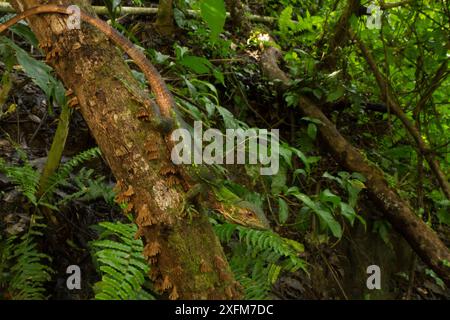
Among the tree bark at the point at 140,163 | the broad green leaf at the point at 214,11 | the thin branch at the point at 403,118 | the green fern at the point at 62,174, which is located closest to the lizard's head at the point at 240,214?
the tree bark at the point at 140,163

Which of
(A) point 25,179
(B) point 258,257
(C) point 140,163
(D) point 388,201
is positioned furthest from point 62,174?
(D) point 388,201

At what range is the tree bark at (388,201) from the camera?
150 inches

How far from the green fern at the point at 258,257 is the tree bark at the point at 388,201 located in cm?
188

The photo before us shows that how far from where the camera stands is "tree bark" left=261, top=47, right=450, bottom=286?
3.80 meters

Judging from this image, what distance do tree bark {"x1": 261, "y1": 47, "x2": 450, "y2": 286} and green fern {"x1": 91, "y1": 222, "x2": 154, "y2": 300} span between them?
2.74 meters

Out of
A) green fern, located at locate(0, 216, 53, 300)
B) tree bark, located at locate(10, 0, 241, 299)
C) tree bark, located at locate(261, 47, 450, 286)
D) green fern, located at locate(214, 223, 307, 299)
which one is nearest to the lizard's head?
green fern, located at locate(214, 223, 307, 299)

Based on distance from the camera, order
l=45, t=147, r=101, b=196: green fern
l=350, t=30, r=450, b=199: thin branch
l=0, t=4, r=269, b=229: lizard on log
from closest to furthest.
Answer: l=0, t=4, r=269, b=229: lizard on log < l=45, t=147, r=101, b=196: green fern < l=350, t=30, r=450, b=199: thin branch

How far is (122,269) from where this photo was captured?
2.01 meters

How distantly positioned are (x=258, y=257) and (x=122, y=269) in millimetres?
968

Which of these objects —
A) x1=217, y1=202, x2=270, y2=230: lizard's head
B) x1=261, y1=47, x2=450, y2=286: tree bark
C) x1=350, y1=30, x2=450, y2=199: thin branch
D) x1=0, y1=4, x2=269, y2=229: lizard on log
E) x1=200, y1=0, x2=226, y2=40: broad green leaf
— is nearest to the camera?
x1=200, y1=0, x2=226, y2=40: broad green leaf

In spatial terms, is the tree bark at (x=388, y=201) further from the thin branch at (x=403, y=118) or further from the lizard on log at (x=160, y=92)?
the lizard on log at (x=160, y=92)

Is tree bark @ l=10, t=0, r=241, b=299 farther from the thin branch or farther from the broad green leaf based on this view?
the thin branch

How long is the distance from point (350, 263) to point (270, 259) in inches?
80.8

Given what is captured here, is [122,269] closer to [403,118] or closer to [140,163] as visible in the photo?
[140,163]
